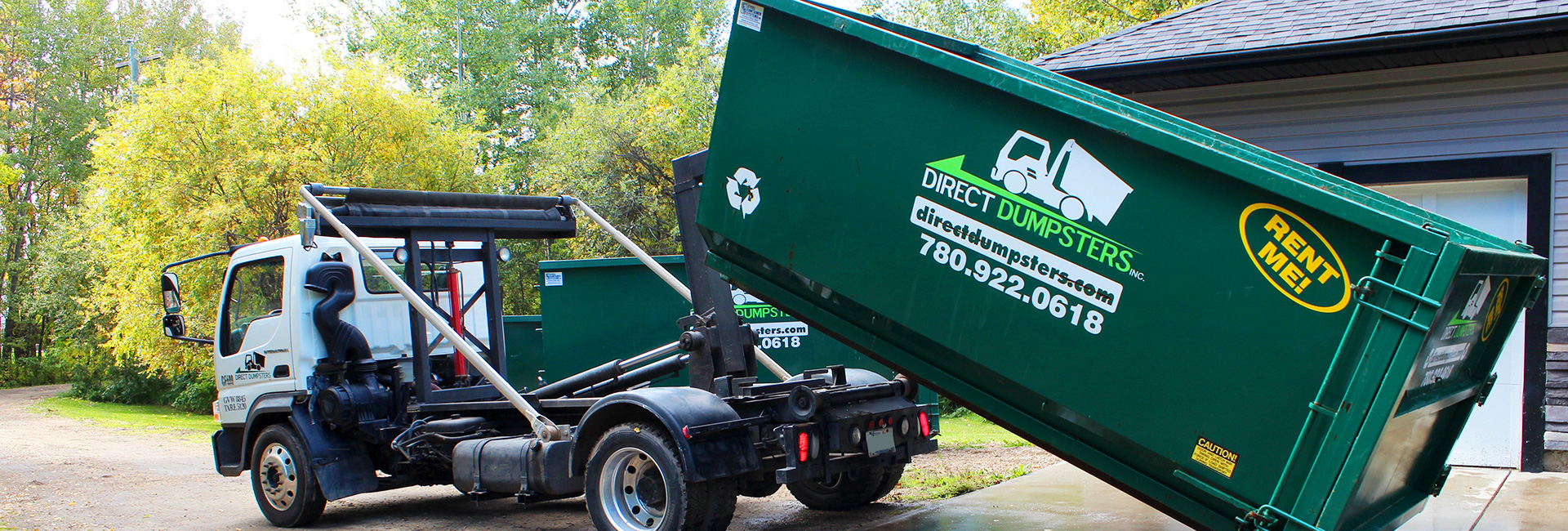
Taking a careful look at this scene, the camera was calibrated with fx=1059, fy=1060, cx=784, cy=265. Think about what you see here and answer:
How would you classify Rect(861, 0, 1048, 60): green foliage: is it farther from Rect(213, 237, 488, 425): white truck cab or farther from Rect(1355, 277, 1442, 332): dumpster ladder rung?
Rect(1355, 277, 1442, 332): dumpster ladder rung

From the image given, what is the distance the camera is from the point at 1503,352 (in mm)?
8234

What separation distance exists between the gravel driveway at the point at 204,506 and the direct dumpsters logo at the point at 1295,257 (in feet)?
11.8

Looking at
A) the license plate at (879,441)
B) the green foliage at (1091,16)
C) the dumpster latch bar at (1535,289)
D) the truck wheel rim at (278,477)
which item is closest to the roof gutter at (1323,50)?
the dumpster latch bar at (1535,289)

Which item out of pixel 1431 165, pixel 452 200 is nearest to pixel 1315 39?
pixel 1431 165

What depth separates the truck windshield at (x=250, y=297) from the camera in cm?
782

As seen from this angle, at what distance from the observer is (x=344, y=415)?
736 centimetres

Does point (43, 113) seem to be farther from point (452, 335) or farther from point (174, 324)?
point (452, 335)

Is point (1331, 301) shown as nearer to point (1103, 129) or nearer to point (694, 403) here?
point (1103, 129)

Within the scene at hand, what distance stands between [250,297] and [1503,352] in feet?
31.8

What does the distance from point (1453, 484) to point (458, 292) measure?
7438 millimetres

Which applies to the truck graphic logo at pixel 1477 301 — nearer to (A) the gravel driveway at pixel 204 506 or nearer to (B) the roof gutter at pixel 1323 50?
(A) the gravel driveway at pixel 204 506

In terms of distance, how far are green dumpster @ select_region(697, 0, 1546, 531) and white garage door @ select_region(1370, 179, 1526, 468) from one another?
13.4 ft

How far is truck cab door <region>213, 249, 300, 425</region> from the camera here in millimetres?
7684

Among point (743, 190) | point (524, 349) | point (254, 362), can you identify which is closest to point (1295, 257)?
point (743, 190)
